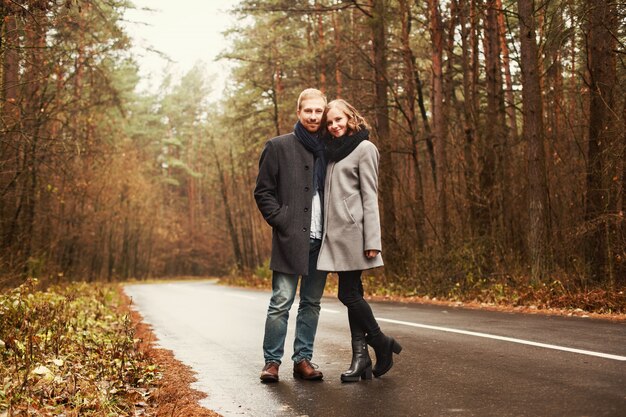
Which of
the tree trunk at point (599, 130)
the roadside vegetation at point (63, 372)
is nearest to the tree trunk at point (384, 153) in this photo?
the tree trunk at point (599, 130)

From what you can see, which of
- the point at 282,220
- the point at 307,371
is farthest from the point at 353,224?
the point at 307,371

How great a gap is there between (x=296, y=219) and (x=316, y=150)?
1.94ft

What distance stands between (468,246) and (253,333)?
672 centimetres

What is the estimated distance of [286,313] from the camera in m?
5.37

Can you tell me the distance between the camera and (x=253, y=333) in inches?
346

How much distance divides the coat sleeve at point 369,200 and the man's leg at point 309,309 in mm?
455

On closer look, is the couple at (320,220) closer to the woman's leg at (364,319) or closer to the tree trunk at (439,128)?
the woman's leg at (364,319)

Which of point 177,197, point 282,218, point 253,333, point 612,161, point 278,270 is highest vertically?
point 177,197

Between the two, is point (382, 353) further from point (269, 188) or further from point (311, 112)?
point (311, 112)

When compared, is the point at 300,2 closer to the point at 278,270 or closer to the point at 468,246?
the point at 468,246

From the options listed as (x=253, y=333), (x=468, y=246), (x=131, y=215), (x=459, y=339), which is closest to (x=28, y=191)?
(x=253, y=333)

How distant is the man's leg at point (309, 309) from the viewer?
17.4ft

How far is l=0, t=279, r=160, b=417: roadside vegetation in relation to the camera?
4203mm

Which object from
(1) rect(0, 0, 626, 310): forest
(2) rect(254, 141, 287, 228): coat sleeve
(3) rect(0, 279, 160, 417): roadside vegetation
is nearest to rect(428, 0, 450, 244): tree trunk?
(1) rect(0, 0, 626, 310): forest
